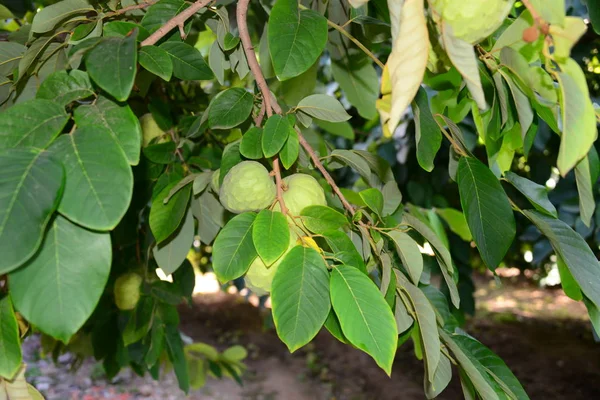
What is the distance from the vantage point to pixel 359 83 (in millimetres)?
1520

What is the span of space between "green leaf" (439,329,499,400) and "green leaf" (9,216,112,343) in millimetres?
586

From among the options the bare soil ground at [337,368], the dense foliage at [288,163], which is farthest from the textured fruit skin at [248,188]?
the bare soil ground at [337,368]

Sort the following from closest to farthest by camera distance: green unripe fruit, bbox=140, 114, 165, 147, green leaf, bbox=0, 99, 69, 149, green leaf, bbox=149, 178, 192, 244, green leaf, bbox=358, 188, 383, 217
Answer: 1. green leaf, bbox=0, 99, 69, 149
2. green leaf, bbox=358, 188, 383, 217
3. green leaf, bbox=149, 178, 192, 244
4. green unripe fruit, bbox=140, 114, 165, 147

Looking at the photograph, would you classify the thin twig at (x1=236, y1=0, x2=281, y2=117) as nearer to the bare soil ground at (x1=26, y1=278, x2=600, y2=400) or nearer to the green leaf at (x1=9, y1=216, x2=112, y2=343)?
the green leaf at (x1=9, y1=216, x2=112, y2=343)

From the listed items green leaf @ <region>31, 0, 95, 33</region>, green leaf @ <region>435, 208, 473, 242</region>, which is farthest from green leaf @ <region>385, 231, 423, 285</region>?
green leaf @ <region>435, 208, 473, 242</region>

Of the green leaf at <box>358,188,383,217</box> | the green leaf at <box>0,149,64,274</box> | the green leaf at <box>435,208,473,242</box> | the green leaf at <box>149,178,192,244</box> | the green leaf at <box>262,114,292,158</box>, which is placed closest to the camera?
the green leaf at <box>0,149,64,274</box>

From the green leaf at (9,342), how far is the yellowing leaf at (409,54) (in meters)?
0.56

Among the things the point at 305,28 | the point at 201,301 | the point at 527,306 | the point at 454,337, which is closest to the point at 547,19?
the point at 305,28

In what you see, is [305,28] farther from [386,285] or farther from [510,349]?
[510,349]

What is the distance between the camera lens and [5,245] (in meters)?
0.51

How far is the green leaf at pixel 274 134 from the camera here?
2.74ft

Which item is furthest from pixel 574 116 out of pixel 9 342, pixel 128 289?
pixel 128 289

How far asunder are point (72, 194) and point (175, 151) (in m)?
0.74

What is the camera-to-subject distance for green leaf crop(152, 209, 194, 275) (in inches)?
48.9
